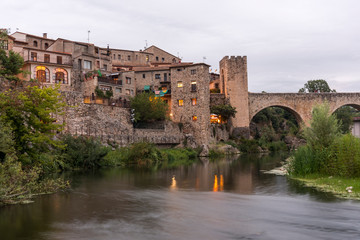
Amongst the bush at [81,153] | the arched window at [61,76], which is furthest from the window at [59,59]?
the bush at [81,153]

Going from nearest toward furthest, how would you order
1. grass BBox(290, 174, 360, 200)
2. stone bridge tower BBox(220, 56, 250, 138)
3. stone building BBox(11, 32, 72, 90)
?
1. grass BBox(290, 174, 360, 200)
2. stone building BBox(11, 32, 72, 90)
3. stone bridge tower BBox(220, 56, 250, 138)

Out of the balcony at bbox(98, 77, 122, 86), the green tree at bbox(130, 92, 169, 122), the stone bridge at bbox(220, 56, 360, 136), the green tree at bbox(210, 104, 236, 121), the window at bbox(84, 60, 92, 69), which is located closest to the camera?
the green tree at bbox(130, 92, 169, 122)

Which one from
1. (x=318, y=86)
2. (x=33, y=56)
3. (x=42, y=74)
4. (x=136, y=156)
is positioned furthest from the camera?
(x=318, y=86)

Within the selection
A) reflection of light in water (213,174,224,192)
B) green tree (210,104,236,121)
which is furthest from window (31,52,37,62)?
reflection of light in water (213,174,224,192)

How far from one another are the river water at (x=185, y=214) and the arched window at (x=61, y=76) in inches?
1127

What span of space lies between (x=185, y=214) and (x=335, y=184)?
313 inches

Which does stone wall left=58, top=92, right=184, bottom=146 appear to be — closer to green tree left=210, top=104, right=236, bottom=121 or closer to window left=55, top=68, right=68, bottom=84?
window left=55, top=68, right=68, bottom=84

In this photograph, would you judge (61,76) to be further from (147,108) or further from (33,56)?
(147,108)

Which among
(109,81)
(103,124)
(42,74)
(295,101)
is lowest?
A: (103,124)

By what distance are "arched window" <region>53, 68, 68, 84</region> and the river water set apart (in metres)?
28.6

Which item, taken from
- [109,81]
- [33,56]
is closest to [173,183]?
[109,81]

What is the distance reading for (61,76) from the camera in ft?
144

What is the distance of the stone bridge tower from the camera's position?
5247 cm

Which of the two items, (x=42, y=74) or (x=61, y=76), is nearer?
(x=42, y=74)
